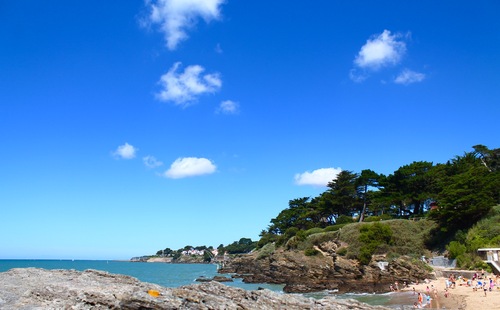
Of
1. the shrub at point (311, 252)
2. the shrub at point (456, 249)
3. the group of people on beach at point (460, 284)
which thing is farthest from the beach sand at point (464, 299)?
the shrub at point (311, 252)

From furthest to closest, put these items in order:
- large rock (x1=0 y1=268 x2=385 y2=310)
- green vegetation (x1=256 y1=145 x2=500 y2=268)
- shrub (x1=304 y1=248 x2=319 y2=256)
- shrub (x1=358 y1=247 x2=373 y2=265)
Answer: shrub (x1=304 y1=248 x2=319 y2=256), shrub (x1=358 y1=247 x2=373 y2=265), green vegetation (x1=256 y1=145 x2=500 y2=268), large rock (x1=0 y1=268 x2=385 y2=310)

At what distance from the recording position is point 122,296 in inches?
487

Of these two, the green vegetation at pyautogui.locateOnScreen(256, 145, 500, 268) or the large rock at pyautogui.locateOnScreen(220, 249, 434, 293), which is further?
the green vegetation at pyautogui.locateOnScreen(256, 145, 500, 268)

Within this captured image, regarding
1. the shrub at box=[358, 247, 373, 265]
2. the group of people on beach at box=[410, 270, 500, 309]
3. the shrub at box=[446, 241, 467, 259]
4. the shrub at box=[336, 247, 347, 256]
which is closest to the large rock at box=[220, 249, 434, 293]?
the shrub at box=[358, 247, 373, 265]

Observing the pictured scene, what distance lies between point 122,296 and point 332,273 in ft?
125

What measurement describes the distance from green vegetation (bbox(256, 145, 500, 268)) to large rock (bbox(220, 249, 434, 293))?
214cm

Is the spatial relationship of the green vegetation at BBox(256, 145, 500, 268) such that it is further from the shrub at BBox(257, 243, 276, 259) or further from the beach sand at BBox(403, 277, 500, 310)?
the beach sand at BBox(403, 277, 500, 310)

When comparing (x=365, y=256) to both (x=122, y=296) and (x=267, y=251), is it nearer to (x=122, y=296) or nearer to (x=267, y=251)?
(x=267, y=251)

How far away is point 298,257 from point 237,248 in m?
124

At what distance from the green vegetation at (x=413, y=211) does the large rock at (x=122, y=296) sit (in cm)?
2872

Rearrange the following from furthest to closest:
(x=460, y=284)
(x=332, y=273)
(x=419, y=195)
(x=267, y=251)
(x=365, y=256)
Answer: (x=267, y=251) < (x=419, y=195) < (x=332, y=273) < (x=365, y=256) < (x=460, y=284)

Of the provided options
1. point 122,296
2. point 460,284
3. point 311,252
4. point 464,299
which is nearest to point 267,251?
point 311,252

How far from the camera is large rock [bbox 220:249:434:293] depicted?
129 ft

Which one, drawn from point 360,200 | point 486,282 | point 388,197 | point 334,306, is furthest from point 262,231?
point 334,306
